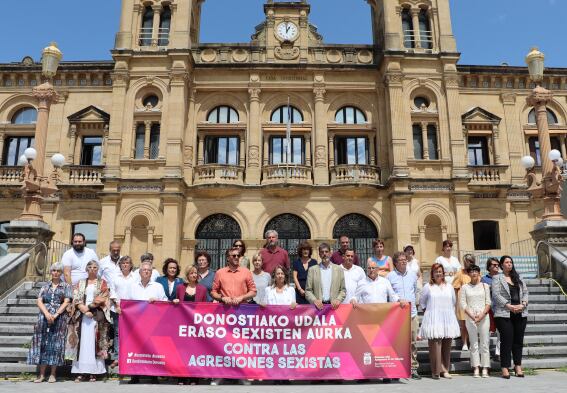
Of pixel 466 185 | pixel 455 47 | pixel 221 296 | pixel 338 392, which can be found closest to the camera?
pixel 338 392

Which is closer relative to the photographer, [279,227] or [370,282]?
[370,282]

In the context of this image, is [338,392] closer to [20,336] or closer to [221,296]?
[221,296]

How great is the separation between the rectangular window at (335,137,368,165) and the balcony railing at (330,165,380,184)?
1284 mm

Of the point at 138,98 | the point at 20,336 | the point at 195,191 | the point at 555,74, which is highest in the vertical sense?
the point at 555,74

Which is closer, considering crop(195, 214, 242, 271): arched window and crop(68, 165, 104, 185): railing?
crop(195, 214, 242, 271): arched window

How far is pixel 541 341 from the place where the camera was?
A: 33.1 ft

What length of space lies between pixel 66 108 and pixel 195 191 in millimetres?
9435

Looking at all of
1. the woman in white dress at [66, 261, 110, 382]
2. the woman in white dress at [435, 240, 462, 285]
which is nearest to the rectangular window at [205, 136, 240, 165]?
the woman in white dress at [435, 240, 462, 285]

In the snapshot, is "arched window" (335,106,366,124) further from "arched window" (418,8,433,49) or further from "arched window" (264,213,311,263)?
"arched window" (264,213,311,263)

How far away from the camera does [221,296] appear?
822 cm

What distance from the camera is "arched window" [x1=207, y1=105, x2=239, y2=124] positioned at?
25078 mm

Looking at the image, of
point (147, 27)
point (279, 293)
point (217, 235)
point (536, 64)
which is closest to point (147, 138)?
point (217, 235)

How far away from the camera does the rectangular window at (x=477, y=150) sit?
26.1m

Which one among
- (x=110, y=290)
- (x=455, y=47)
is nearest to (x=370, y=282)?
(x=110, y=290)
